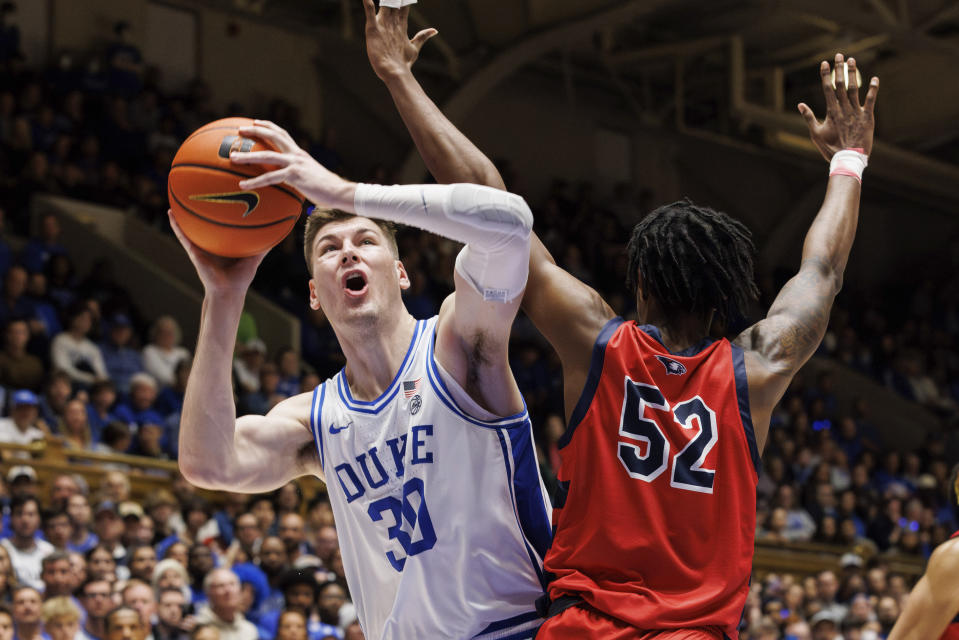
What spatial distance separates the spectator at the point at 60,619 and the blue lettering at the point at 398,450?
3.70 metres

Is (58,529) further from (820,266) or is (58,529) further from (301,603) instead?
(820,266)

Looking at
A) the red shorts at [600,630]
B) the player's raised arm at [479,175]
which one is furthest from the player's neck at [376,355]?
the red shorts at [600,630]

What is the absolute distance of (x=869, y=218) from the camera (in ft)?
74.3

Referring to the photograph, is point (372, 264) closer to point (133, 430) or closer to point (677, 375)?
point (677, 375)

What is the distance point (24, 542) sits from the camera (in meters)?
7.00

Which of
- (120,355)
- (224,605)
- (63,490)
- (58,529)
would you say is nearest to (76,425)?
(63,490)

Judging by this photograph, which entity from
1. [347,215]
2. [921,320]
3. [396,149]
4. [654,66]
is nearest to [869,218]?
[921,320]

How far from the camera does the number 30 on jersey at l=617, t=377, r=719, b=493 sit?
2834mm

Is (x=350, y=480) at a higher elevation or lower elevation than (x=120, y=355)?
higher

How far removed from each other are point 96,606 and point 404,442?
3.93m

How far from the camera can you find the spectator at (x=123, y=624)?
6.37 metres

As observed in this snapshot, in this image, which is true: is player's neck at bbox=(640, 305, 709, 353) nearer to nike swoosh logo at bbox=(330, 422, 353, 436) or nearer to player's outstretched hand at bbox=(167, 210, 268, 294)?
nike swoosh logo at bbox=(330, 422, 353, 436)

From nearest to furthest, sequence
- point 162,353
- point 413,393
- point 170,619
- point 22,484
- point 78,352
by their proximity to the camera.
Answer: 1. point 413,393
2. point 170,619
3. point 22,484
4. point 78,352
5. point 162,353

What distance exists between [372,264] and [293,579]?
4.54 m
